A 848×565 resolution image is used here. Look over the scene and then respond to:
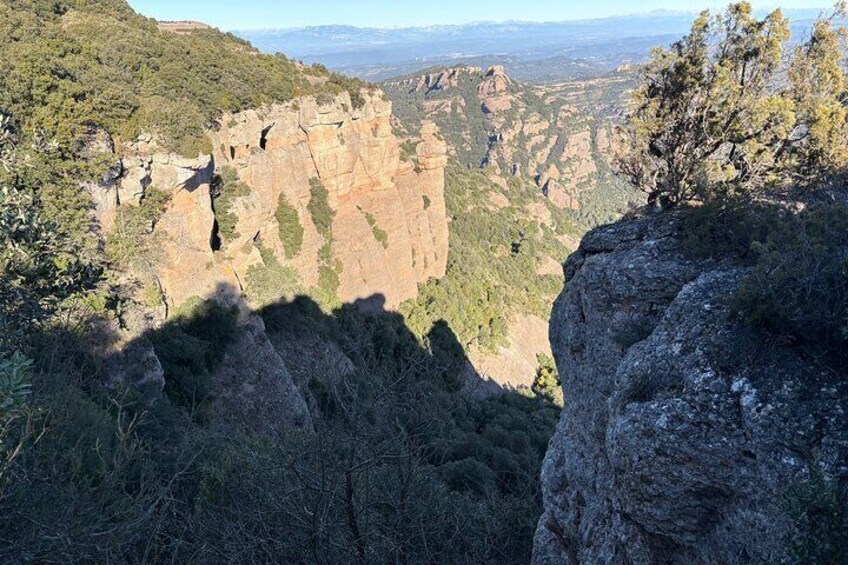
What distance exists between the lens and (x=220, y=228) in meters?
19.9

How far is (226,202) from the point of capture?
65.8 ft

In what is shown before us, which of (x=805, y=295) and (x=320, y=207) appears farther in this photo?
(x=320, y=207)

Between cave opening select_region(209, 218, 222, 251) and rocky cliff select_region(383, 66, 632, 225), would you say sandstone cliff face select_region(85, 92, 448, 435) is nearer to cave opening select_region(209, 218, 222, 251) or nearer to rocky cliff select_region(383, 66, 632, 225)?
cave opening select_region(209, 218, 222, 251)

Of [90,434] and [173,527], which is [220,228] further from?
[173,527]

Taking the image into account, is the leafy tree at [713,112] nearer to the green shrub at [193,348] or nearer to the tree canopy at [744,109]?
the tree canopy at [744,109]

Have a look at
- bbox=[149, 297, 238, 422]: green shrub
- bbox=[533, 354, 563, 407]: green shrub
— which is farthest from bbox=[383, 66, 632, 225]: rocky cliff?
bbox=[149, 297, 238, 422]: green shrub

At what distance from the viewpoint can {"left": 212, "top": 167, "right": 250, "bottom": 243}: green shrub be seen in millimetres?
19812

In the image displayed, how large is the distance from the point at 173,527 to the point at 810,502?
18.5ft

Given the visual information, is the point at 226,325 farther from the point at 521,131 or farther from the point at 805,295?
the point at 521,131

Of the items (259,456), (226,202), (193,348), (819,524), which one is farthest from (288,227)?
(819,524)

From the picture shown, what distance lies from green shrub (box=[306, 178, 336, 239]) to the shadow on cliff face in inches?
179

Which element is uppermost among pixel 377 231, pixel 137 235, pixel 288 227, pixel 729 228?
pixel 729 228

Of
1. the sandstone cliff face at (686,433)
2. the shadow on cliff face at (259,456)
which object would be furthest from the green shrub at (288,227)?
the sandstone cliff face at (686,433)

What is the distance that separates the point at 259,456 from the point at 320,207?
74.0ft
